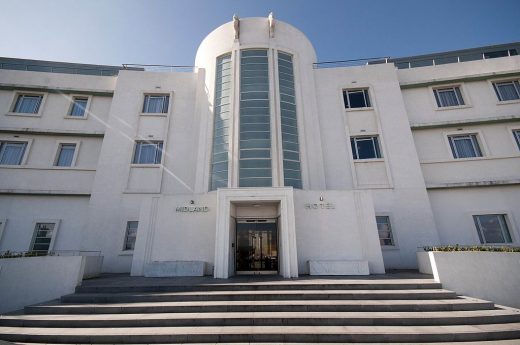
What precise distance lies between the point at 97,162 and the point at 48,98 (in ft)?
22.3

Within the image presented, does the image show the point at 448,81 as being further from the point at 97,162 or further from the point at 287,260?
the point at 97,162

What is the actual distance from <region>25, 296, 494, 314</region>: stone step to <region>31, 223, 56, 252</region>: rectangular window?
29.6 feet

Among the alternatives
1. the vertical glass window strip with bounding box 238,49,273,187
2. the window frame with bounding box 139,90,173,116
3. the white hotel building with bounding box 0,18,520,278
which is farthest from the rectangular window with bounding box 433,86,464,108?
the window frame with bounding box 139,90,173,116

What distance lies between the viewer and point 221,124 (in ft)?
50.2

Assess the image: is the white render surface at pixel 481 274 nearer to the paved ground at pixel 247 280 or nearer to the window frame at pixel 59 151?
the paved ground at pixel 247 280

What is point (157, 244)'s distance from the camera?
11.8 meters

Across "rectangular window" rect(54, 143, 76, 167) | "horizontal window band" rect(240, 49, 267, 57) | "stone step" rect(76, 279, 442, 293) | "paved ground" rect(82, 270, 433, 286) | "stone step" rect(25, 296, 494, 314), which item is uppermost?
"horizontal window band" rect(240, 49, 267, 57)

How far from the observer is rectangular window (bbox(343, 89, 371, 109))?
672 inches

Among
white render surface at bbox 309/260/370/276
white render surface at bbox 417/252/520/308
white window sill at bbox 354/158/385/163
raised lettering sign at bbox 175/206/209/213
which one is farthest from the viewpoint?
white window sill at bbox 354/158/385/163

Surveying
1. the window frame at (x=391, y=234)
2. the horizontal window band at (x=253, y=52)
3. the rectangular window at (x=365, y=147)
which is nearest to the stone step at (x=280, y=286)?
the window frame at (x=391, y=234)

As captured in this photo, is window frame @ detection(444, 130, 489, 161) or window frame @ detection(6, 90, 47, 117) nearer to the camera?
window frame @ detection(444, 130, 489, 161)

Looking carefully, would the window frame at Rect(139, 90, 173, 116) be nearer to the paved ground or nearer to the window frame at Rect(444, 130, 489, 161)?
the paved ground

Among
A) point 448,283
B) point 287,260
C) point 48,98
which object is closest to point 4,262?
point 287,260

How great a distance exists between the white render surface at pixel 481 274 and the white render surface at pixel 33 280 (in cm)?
1419
